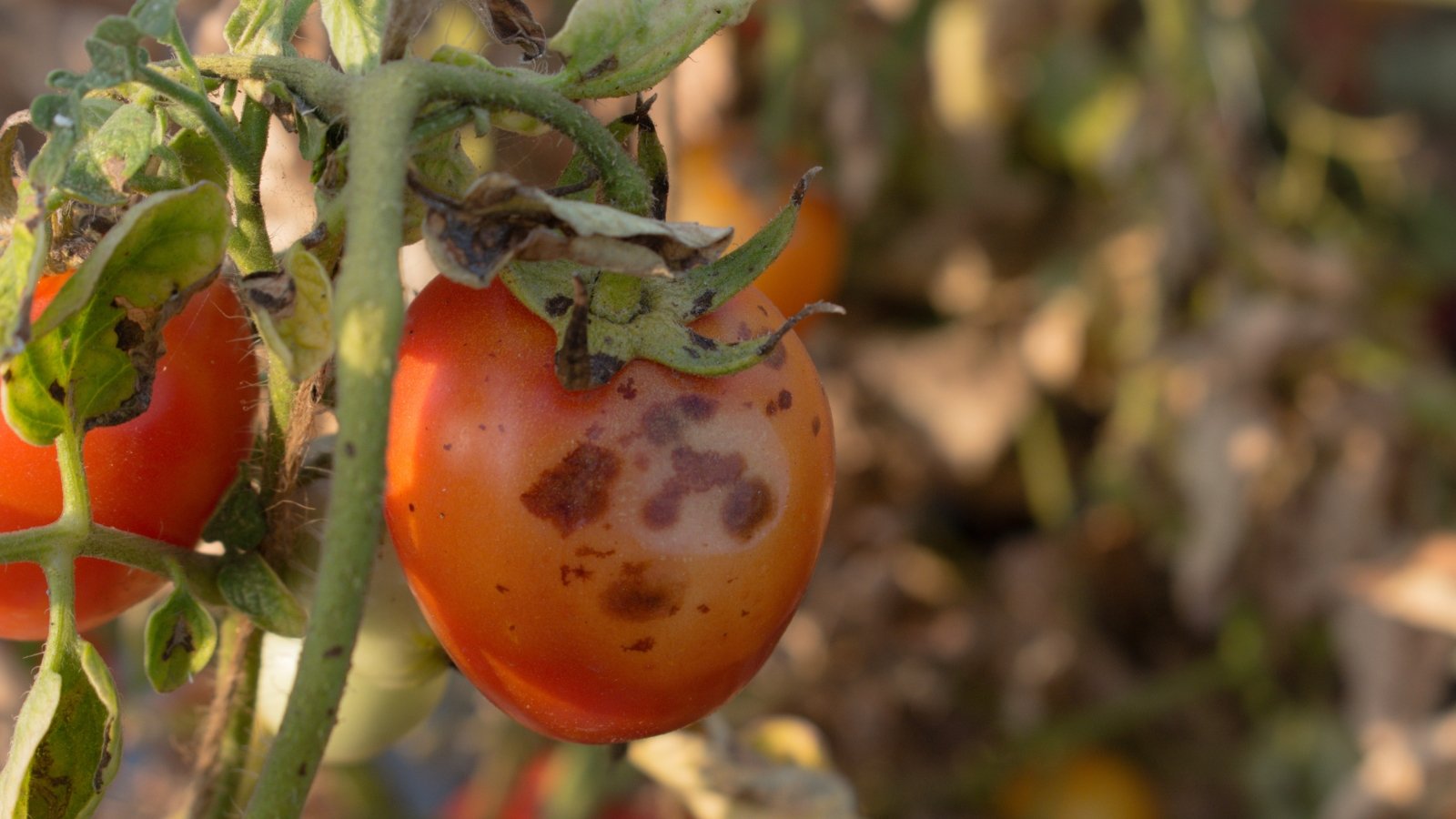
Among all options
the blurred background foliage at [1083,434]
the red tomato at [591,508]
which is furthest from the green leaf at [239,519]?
the blurred background foliage at [1083,434]

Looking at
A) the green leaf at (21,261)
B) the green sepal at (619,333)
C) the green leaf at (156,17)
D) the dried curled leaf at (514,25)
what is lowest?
the green leaf at (21,261)

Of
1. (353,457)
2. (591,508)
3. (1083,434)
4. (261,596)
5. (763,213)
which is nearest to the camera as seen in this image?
(353,457)

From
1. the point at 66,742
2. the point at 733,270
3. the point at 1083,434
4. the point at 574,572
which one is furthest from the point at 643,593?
the point at 1083,434

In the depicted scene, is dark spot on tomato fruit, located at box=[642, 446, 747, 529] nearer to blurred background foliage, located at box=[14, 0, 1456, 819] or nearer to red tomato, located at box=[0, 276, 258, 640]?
red tomato, located at box=[0, 276, 258, 640]

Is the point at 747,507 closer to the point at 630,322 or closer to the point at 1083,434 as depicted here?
the point at 630,322

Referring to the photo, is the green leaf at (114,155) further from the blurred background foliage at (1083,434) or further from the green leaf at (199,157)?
the blurred background foliage at (1083,434)

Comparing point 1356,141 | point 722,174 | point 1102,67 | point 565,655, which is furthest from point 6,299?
point 1356,141

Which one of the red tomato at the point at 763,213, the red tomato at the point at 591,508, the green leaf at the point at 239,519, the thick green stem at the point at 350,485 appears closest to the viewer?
the thick green stem at the point at 350,485
